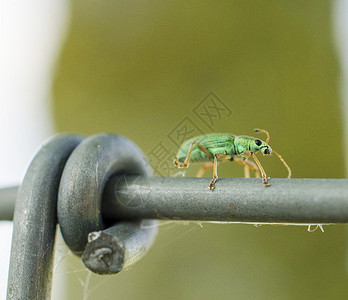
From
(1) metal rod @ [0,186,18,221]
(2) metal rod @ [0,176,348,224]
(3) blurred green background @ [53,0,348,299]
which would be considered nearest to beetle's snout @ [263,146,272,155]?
(2) metal rod @ [0,176,348,224]

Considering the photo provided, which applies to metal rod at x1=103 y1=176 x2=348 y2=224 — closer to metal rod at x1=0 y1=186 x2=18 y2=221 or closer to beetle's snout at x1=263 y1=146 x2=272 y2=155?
metal rod at x1=0 y1=186 x2=18 y2=221

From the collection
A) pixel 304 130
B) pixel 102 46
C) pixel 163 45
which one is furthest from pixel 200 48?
pixel 304 130

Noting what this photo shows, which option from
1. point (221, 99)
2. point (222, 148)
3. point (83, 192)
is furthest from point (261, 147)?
point (221, 99)

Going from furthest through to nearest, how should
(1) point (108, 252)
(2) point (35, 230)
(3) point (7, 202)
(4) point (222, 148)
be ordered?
1. (4) point (222, 148)
2. (3) point (7, 202)
3. (2) point (35, 230)
4. (1) point (108, 252)

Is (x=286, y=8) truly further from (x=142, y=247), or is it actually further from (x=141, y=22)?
(x=142, y=247)

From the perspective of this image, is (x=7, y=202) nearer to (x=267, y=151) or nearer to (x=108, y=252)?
(x=108, y=252)

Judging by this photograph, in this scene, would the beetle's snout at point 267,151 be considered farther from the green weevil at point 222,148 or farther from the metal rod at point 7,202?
the metal rod at point 7,202

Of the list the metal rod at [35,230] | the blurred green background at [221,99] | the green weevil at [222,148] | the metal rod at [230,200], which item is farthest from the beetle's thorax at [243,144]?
the blurred green background at [221,99]
